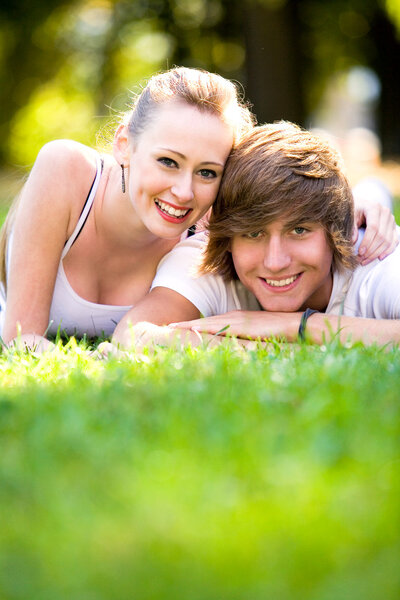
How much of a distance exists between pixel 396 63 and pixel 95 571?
2144 cm

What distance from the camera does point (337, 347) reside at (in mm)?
3271

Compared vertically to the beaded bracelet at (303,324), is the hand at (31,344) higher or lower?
lower

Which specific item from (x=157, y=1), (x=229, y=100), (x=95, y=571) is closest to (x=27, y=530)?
(x=95, y=571)

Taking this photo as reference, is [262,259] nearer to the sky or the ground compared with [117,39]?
nearer to the ground

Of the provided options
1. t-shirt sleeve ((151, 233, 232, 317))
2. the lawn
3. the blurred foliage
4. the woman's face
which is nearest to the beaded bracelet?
t-shirt sleeve ((151, 233, 232, 317))

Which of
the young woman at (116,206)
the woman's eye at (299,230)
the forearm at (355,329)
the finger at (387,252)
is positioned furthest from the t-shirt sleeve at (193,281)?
the finger at (387,252)

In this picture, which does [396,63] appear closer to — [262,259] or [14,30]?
[14,30]

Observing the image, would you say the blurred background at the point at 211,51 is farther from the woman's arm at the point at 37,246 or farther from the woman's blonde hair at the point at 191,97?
the woman's arm at the point at 37,246

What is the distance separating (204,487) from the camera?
5.69ft

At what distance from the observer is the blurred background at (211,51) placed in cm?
1512

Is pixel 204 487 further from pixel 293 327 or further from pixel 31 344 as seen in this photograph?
pixel 31 344

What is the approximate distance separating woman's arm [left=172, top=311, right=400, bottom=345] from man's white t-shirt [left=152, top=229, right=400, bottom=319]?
25cm

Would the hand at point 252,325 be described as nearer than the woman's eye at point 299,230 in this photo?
Yes

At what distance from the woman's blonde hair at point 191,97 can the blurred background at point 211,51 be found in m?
11.2
